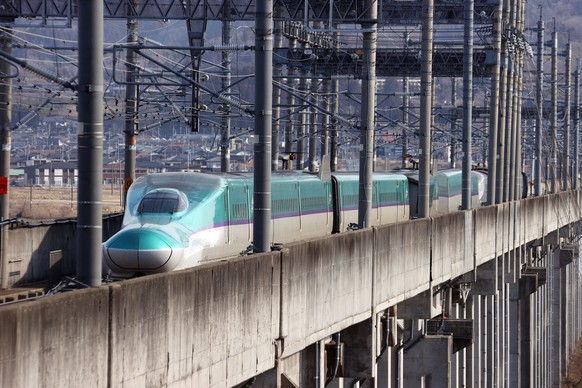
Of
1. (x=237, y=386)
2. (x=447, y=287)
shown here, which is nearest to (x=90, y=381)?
(x=237, y=386)

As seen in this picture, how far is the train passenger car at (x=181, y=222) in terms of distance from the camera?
2555 cm

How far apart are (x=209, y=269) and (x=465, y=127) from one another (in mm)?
34595

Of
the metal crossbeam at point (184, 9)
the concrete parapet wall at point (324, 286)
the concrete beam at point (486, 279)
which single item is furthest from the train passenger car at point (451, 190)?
the concrete parapet wall at point (324, 286)

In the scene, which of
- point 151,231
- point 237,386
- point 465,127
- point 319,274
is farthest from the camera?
point 465,127

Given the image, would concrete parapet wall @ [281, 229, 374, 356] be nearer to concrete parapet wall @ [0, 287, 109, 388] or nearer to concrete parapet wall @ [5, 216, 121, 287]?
concrete parapet wall @ [0, 287, 109, 388]

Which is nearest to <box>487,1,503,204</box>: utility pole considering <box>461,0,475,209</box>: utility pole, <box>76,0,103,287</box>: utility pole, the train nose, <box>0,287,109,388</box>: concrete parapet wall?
<box>461,0,475,209</box>: utility pole

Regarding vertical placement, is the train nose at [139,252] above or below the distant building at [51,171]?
below

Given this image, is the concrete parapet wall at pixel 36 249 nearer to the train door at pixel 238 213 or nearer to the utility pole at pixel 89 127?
the train door at pixel 238 213

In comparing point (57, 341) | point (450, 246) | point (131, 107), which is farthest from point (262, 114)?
point (131, 107)

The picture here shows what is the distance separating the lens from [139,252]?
25344mm

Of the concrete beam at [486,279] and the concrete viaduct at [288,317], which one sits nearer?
the concrete viaduct at [288,317]

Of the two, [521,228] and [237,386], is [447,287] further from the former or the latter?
[237,386]

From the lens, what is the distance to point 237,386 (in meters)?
19.5

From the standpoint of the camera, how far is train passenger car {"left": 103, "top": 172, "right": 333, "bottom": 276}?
25.5 metres
